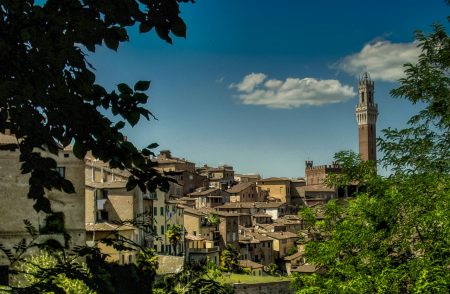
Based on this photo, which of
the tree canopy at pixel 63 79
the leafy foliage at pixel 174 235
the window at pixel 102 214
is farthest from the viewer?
the leafy foliage at pixel 174 235

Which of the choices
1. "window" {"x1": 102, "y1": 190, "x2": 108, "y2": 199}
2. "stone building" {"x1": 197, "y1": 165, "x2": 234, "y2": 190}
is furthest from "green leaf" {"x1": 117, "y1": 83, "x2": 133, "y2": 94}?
"stone building" {"x1": 197, "y1": 165, "x2": 234, "y2": 190}

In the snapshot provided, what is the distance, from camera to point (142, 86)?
421 cm

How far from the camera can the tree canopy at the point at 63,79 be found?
154 inches

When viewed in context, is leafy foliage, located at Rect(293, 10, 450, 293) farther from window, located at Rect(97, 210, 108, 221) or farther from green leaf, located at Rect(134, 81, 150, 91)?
window, located at Rect(97, 210, 108, 221)

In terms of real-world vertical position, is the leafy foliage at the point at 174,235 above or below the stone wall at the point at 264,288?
above

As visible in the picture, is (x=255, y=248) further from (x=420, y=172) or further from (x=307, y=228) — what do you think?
(x=420, y=172)

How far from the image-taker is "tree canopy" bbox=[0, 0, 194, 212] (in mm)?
3910

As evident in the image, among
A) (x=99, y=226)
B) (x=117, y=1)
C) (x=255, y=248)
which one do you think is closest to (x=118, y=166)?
(x=117, y=1)

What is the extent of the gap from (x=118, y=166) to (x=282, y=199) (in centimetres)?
12112

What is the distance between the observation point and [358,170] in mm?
19078

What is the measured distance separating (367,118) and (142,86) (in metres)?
158

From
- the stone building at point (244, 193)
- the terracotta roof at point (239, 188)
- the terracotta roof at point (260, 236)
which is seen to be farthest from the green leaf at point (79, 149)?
the terracotta roof at point (239, 188)

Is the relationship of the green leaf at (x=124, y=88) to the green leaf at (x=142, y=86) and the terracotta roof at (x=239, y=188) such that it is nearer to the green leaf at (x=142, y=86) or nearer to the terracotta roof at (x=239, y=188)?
the green leaf at (x=142, y=86)

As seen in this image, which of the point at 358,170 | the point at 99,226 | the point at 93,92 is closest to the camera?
the point at 93,92
